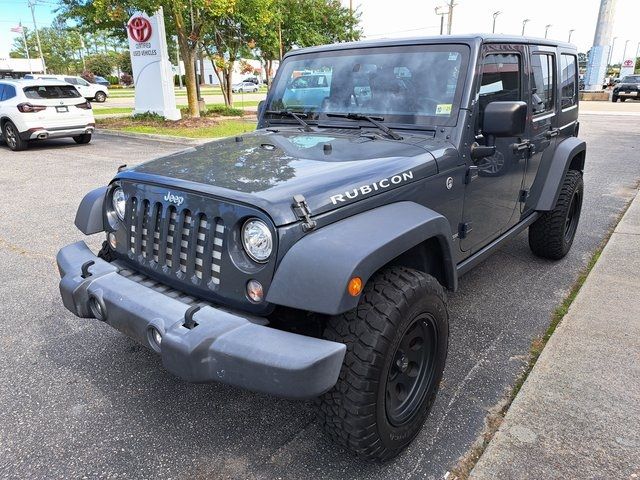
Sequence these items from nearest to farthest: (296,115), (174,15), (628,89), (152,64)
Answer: (296,115), (174,15), (152,64), (628,89)

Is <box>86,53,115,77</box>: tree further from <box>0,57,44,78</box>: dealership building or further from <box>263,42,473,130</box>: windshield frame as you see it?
<box>263,42,473,130</box>: windshield frame

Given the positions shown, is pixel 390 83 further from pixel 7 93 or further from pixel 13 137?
pixel 7 93

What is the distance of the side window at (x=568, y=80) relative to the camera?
14.2ft

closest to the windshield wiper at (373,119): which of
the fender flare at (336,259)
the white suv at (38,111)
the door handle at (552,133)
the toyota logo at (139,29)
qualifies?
the fender flare at (336,259)

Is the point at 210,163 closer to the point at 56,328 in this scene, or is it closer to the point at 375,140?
the point at 375,140

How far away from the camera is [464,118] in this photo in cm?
283

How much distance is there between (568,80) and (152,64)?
13.8 metres

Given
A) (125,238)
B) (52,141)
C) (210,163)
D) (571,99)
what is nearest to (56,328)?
(125,238)

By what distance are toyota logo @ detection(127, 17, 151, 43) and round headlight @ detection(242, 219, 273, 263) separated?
600 inches

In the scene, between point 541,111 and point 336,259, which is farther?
point 541,111

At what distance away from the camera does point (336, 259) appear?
6.02 ft

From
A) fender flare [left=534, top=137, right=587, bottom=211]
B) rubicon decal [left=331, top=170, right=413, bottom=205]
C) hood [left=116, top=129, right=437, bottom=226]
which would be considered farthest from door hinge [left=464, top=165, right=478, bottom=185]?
fender flare [left=534, top=137, right=587, bottom=211]

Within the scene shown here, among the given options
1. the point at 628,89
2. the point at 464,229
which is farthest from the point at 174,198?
the point at 628,89

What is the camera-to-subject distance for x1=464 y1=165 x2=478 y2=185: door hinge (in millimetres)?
2914
